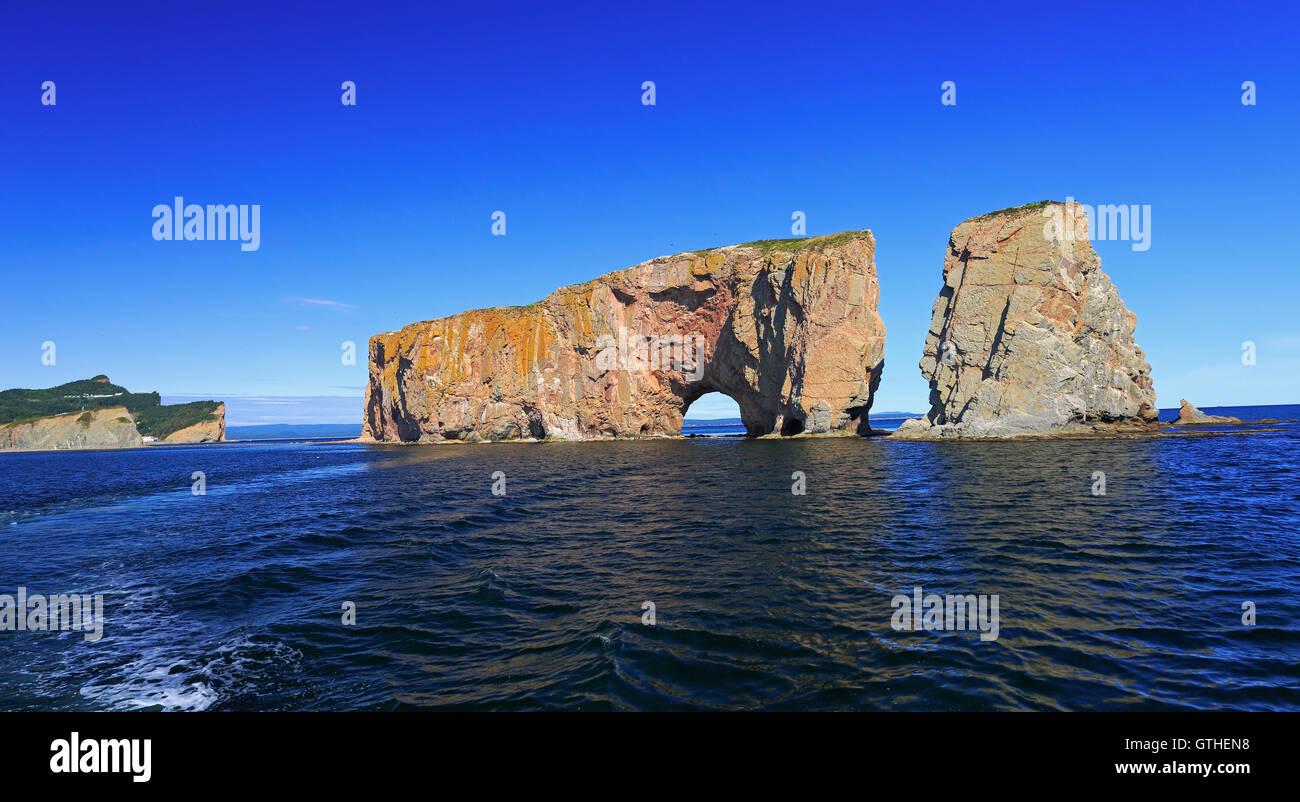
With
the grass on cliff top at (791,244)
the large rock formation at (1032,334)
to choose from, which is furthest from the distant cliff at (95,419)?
the large rock formation at (1032,334)

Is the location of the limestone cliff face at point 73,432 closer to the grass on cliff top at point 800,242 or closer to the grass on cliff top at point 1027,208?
the grass on cliff top at point 800,242

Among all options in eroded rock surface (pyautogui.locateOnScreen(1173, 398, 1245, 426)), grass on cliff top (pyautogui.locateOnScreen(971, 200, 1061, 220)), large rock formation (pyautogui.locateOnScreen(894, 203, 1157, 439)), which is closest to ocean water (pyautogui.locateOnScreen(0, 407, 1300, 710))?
large rock formation (pyautogui.locateOnScreen(894, 203, 1157, 439))

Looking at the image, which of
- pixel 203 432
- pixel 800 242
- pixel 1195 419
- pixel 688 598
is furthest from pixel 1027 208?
pixel 203 432

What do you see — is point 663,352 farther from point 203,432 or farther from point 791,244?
point 203,432

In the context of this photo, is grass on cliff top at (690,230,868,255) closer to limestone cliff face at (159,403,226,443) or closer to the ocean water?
the ocean water
